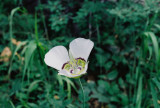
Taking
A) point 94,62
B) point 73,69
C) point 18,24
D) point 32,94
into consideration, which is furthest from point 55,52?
point 18,24

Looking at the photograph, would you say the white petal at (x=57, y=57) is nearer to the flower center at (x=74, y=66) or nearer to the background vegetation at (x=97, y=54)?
the flower center at (x=74, y=66)

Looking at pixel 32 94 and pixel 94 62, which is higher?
pixel 94 62

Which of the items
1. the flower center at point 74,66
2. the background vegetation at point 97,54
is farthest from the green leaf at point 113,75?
the flower center at point 74,66

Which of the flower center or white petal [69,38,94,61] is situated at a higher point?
white petal [69,38,94,61]

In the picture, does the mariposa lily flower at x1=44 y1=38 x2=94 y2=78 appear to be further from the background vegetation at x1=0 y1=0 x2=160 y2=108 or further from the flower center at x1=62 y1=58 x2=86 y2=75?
the background vegetation at x1=0 y1=0 x2=160 y2=108

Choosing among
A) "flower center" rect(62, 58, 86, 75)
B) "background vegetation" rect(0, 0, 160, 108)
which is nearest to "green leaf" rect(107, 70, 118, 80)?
"background vegetation" rect(0, 0, 160, 108)

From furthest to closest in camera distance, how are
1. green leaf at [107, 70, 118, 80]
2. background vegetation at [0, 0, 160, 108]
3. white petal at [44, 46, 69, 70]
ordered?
green leaf at [107, 70, 118, 80], background vegetation at [0, 0, 160, 108], white petal at [44, 46, 69, 70]

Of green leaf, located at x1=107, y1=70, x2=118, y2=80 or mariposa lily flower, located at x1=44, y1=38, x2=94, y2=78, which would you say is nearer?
mariposa lily flower, located at x1=44, y1=38, x2=94, y2=78

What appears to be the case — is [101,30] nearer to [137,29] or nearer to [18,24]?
[137,29]
